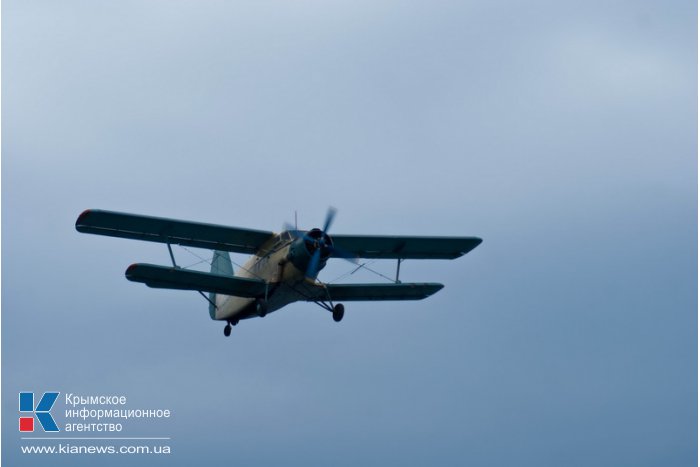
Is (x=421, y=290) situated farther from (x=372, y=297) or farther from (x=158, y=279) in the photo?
(x=158, y=279)

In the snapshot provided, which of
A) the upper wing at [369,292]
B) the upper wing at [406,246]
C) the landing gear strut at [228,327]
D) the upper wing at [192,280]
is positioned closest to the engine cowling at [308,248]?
the upper wing at [369,292]

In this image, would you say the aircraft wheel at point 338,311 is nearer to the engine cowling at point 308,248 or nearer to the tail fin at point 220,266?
the engine cowling at point 308,248

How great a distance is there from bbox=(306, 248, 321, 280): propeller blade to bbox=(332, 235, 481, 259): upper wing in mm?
2582

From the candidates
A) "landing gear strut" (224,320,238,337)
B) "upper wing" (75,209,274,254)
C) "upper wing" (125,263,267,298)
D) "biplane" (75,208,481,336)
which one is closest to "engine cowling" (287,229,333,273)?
"biplane" (75,208,481,336)

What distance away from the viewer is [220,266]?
36.4 m

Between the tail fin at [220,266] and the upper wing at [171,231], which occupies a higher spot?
the upper wing at [171,231]

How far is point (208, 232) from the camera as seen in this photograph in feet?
104

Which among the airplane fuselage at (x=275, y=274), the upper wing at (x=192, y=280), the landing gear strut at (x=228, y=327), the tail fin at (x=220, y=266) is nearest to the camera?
the upper wing at (x=192, y=280)

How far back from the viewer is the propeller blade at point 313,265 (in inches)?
1185

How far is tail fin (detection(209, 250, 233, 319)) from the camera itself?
35844 mm

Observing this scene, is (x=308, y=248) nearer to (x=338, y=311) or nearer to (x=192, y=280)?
(x=338, y=311)

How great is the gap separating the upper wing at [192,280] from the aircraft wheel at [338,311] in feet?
6.85

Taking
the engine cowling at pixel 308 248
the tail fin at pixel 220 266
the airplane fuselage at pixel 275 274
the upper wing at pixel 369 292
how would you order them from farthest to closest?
the tail fin at pixel 220 266 < the upper wing at pixel 369 292 < the airplane fuselage at pixel 275 274 < the engine cowling at pixel 308 248

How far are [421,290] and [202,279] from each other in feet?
23.1
